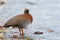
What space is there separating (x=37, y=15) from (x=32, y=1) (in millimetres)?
3166

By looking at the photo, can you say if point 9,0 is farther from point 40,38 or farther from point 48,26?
point 40,38

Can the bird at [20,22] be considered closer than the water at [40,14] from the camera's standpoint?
Yes

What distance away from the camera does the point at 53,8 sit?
12.1 meters

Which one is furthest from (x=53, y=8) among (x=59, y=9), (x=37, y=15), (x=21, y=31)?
(x=21, y=31)

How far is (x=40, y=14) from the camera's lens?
35.7ft

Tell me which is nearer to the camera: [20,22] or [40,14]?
[20,22]

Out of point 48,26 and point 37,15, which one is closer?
point 48,26

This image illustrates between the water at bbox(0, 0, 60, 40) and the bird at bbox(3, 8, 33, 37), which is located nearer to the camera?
the bird at bbox(3, 8, 33, 37)

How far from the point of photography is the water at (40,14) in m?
7.94

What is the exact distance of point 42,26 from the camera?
29.0ft

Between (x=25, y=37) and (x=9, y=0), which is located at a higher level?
(x=9, y=0)

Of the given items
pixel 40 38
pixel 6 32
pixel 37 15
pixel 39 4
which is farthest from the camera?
pixel 39 4

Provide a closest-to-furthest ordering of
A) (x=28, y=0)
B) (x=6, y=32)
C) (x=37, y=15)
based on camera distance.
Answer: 1. (x=6, y=32)
2. (x=37, y=15)
3. (x=28, y=0)

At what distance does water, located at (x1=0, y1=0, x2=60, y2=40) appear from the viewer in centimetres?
794
